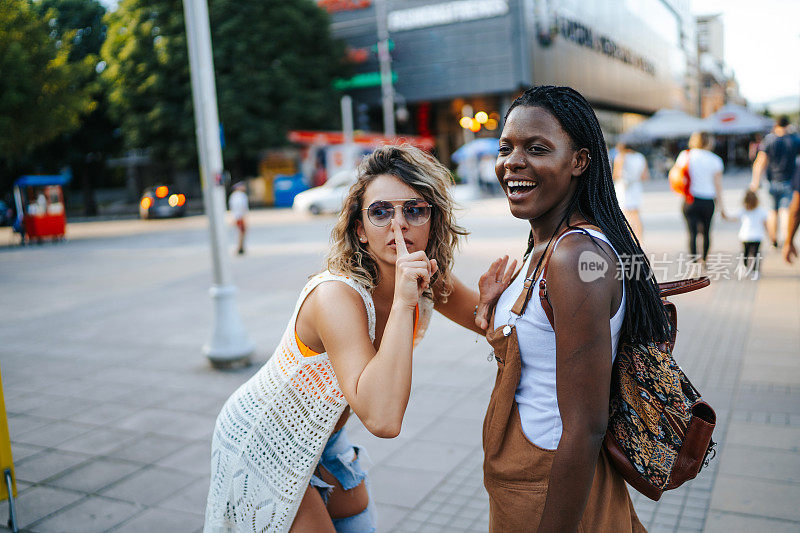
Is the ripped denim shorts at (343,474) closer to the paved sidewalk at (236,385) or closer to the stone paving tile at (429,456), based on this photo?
the paved sidewalk at (236,385)

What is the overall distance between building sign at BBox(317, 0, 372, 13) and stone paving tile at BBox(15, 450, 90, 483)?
131ft

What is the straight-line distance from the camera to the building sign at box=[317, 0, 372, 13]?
132ft

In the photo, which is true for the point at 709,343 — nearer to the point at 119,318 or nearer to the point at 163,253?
the point at 119,318

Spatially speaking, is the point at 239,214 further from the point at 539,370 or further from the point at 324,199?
the point at 539,370

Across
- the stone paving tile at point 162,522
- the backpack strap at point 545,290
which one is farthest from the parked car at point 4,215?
the backpack strap at point 545,290

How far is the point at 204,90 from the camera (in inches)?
239

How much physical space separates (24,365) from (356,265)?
608 cm

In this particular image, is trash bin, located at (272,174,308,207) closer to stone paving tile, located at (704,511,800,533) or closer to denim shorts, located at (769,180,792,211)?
denim shorts, located at (769,180,792,211)

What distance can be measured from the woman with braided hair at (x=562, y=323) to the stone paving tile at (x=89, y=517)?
267cm

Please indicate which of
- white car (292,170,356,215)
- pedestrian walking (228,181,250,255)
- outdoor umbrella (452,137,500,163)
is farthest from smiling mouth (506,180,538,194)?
outdoor umbrella (452,137,500,163)

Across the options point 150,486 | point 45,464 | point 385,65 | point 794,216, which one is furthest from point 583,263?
point 385,65

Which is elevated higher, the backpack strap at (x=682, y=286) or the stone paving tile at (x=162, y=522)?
the backpack strap at (x=682, y=286)

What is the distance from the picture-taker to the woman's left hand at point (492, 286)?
1885 mm

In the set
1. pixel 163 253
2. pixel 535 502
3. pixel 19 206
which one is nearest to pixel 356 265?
pixel 535 502
